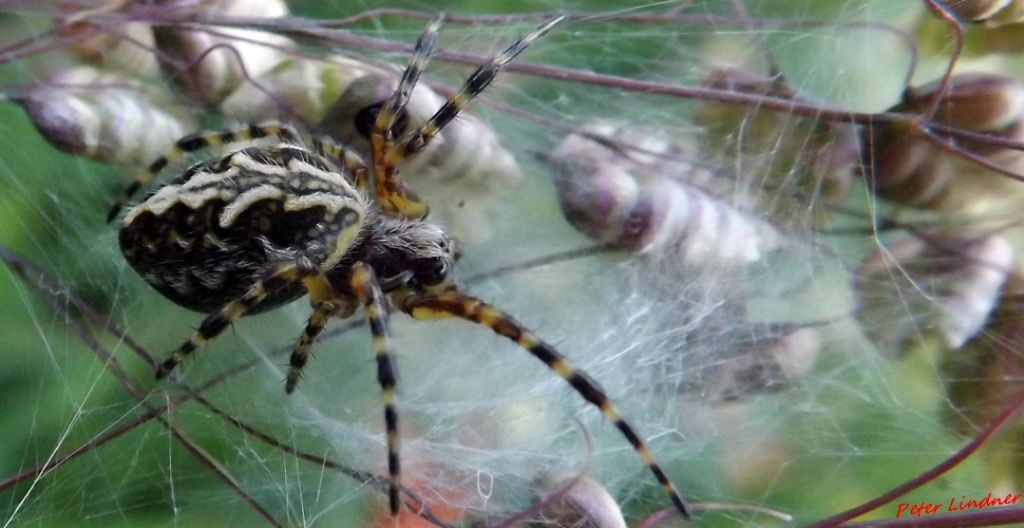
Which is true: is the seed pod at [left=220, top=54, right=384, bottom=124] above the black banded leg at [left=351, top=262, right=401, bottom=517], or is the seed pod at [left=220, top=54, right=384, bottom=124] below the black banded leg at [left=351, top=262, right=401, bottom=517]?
above

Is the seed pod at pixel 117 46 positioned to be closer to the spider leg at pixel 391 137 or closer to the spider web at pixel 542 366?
the spider web at pixel 542 366

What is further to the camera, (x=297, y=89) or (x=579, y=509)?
(x=297, y=89)

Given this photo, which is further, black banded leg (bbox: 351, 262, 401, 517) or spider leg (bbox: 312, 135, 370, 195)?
spider leg (bbox: 312, 135, 370, 195)

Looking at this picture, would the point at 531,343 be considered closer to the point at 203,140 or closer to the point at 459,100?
the point at 459,100

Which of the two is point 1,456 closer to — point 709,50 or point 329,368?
point 329,368

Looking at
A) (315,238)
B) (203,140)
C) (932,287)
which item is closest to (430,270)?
(315,238)

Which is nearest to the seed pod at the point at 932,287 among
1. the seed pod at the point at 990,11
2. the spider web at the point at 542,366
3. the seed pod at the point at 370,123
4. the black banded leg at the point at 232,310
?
the spider web at the point at 542,366
